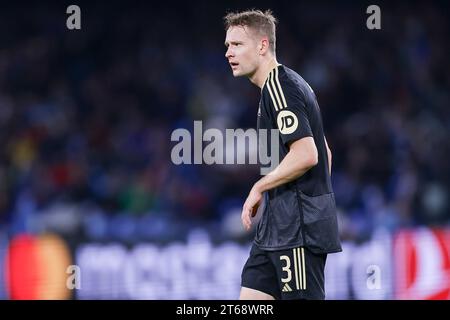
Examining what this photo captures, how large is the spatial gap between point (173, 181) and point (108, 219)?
748 millimetres

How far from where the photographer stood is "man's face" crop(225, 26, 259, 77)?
4062mm

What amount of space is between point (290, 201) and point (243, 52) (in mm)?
730

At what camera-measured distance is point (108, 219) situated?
7.36 metres

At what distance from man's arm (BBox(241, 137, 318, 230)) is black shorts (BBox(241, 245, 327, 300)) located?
0.90 ft

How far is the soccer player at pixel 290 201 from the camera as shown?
378 cm

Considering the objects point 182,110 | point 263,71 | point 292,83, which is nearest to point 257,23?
point 263,71

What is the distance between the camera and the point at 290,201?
3908 millimetres

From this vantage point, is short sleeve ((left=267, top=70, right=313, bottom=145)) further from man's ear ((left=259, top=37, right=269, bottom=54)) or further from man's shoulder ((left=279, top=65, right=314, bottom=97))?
man's ear ((left=259, top=37, right=269, bottom=54))

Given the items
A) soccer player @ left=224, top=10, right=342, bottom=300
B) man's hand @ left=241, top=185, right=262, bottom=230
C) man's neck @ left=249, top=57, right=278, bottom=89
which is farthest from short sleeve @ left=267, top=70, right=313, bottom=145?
man's hand @ left=241, top=185, right=262, bottom=230

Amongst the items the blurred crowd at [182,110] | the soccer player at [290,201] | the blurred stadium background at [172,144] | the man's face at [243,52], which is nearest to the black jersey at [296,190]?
the soccer player at [290,201]

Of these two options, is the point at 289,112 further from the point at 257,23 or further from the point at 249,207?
the point at 257,23

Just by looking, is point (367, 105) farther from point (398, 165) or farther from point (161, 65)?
point (161, 65)

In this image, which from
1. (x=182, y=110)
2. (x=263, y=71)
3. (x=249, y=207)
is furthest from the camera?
(x=182, y=110)
